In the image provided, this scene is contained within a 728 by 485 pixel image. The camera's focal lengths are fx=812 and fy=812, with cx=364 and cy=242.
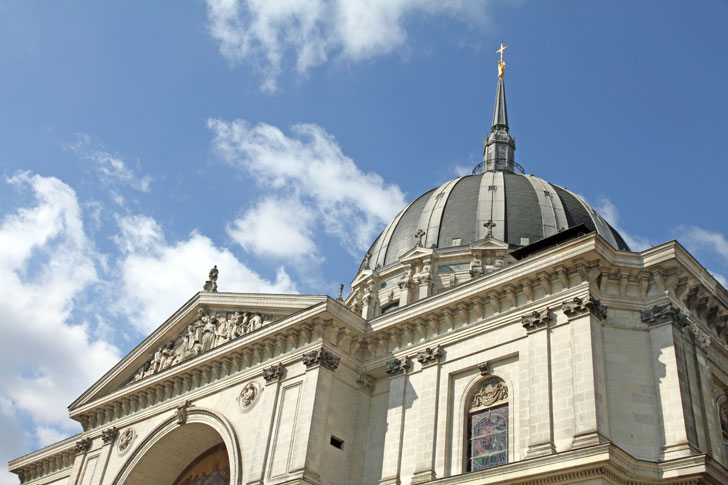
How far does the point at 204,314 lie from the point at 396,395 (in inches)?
450

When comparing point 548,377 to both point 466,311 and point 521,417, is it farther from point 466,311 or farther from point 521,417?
point 466,311

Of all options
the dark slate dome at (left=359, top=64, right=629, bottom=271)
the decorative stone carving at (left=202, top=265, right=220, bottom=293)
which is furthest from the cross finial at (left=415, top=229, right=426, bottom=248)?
the decorative stone carving at (left=202, top=265, right=220, bottom=293)

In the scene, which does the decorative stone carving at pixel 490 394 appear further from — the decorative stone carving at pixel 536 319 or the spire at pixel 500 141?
the spire at pixel 500 141

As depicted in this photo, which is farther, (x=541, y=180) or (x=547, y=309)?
(x=541, y=180)

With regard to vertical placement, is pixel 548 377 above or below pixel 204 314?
below

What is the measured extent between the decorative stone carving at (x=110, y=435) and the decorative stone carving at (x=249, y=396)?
28.6 ft

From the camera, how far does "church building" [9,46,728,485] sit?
75.6 feet

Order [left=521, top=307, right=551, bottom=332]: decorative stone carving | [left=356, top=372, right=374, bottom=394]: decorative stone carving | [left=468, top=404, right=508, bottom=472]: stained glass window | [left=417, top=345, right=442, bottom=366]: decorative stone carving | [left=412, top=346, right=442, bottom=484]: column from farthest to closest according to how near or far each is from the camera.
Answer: [left=356, top=372, right=374, bottom=394]: decorative stone carving, [left=417, top=345, right=442, bottom=366]: decorative stone carving, [left=412, top=346, right=442, bottom=484]: column, [left=521, top=307, right=551, bottom=332]: decorative stone carving, [left=468, top=404, right=508, bottom=472]: stained glass window

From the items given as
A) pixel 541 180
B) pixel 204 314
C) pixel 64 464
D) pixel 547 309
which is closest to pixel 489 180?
pixel 541 180

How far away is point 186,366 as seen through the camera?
34281 millimetres

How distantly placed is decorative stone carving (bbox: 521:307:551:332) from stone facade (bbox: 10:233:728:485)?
1.6 inches

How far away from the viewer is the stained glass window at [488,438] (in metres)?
25.1

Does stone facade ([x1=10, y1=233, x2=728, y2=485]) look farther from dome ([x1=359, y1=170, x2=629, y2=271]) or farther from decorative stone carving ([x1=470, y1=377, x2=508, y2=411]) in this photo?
dome ([x1=359, y1=170, x2=629, y2=271])

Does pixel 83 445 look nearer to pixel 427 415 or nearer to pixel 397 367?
pixel 397 367
